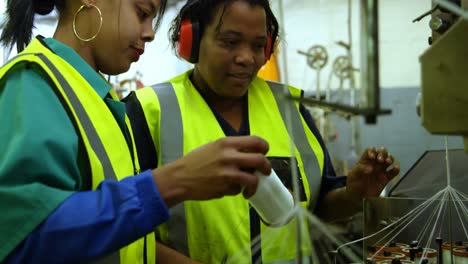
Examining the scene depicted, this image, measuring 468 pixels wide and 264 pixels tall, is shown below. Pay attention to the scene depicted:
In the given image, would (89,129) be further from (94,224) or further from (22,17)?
(22,17)

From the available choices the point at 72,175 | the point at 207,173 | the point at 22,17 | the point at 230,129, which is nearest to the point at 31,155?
the point at 72,175

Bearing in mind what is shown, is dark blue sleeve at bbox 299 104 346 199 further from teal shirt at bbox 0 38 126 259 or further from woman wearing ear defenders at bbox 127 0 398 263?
teal shirt at bbox 0 38 126 259

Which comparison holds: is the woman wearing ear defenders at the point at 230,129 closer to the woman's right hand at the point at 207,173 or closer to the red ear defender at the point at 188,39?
the red ear defender at the point at 188,39

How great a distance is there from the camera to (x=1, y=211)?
0.65 meters

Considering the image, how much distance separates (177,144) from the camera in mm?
1151

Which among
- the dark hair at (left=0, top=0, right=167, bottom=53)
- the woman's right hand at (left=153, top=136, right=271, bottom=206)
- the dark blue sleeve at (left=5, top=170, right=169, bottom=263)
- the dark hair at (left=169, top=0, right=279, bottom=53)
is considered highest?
the dark hair at (left=169, top=0, right=279, bottom=53)

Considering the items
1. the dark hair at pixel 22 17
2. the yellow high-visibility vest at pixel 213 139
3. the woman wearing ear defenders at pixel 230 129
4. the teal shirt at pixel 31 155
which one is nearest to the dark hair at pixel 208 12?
the woman wearing ear defenders at pixel 230 129

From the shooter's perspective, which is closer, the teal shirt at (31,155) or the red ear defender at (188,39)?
the teal shirt at (31,155)

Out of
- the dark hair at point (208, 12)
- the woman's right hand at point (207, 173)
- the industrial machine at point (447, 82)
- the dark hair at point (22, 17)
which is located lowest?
the woman's right hand at point (207, 173)

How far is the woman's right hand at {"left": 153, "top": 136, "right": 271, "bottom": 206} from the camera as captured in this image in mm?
689

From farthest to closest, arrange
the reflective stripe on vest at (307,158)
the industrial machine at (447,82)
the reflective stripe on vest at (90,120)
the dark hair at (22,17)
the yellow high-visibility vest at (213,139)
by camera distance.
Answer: the reflective stripe on vest at (307,158)
the yellow high-visibility vest at (213,139)
the dark hair at (22,17)
the reflective stripe on vest at (90,120)
the industrial machine at (447,82)

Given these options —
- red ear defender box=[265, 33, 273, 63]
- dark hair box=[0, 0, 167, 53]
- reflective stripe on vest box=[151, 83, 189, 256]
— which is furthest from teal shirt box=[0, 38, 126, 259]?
red ear defender box=[265, 33, 273, 63]

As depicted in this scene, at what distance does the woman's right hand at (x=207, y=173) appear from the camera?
689 millimetres

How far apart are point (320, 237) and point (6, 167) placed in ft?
1.87
